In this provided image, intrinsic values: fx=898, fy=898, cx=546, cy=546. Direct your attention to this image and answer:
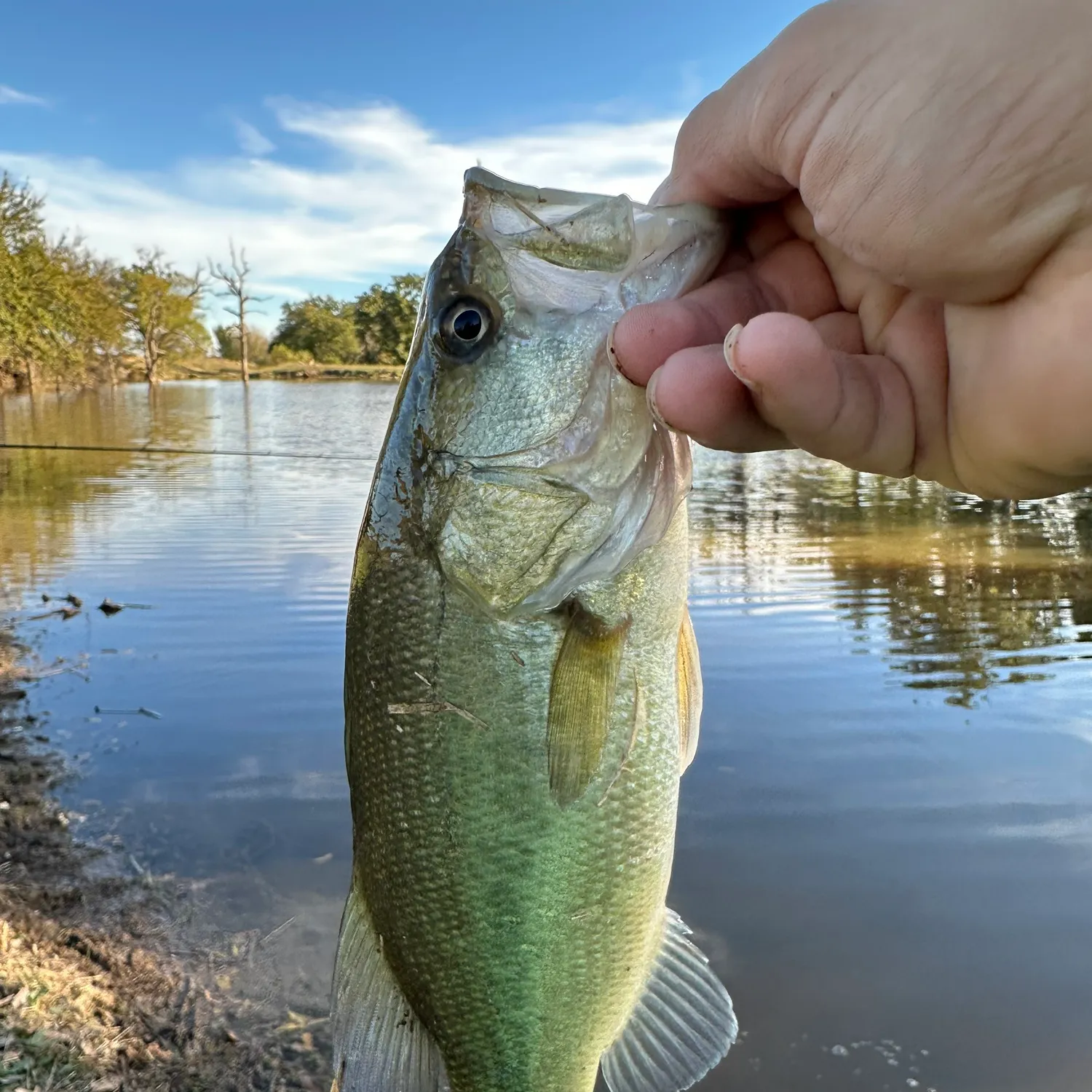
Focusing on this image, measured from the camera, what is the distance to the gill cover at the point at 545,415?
1.62 m

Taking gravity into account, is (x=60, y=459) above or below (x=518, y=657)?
above

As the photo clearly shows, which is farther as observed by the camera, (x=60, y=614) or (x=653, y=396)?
(x=60, y=614)

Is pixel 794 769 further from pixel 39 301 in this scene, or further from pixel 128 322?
pixel 128 322

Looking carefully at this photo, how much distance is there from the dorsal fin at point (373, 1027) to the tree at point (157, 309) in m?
75.9

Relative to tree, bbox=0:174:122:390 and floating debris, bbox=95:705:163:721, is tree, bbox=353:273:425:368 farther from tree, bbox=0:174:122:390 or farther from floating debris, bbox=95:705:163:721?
floating debris, bbox=95:705:163:721

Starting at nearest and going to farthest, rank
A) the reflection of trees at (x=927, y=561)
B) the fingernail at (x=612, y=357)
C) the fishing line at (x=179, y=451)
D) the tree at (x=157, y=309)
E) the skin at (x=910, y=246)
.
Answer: the skin at (x=910, y=246), the fingernail at (x=612, y=357), the reflection of trees at (x=927, y=561), the fishing line at (x=179, y=451), the tree at (x=157, y=309)

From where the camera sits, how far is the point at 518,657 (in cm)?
162

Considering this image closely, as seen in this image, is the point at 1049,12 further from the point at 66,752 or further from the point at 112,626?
the point at 112,626

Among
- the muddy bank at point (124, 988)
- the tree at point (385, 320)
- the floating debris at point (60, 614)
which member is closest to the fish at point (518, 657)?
the muddy bank at point (124, 988)

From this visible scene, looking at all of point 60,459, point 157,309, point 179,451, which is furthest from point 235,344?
point 179,451

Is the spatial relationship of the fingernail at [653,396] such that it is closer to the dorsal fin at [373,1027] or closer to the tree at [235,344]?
the dorsal fin at [373,1027]

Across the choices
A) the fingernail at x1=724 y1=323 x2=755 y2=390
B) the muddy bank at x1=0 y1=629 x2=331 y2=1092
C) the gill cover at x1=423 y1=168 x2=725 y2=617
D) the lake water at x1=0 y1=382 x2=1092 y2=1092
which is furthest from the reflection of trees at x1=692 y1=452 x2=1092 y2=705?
the fingernail at x1=724 y1=323 x2=755 y2=390

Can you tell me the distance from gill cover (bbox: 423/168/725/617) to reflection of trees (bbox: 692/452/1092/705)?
6.28 metres

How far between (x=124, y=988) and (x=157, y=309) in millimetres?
76943
